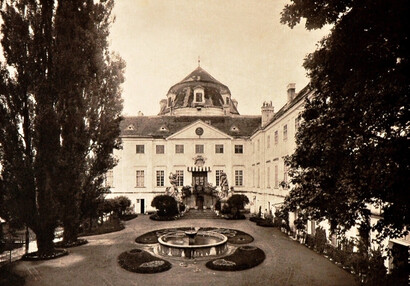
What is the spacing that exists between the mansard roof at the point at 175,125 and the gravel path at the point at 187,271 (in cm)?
2194

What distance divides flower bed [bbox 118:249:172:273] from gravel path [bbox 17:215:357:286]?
1.29 feet

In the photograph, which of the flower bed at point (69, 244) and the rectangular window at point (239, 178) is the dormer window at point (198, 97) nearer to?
the rectangular window at point (239, 178)

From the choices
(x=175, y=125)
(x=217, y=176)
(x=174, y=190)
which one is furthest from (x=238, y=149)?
(x=174, y=190)

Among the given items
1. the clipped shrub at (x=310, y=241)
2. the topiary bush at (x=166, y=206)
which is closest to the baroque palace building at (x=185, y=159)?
the topiary bush at (x=166, y=206)

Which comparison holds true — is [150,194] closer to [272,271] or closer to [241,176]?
[241,176]

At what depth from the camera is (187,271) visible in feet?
51.6

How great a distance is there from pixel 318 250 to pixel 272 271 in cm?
502

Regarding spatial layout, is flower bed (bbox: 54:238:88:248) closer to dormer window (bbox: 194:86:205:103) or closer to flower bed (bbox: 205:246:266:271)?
flower bed (bbox: 205:246:266:271)

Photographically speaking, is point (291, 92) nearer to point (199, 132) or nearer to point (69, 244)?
point (199, 132)

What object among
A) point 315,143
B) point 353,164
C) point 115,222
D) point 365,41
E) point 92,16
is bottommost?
point 115,222

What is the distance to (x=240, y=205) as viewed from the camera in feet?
110

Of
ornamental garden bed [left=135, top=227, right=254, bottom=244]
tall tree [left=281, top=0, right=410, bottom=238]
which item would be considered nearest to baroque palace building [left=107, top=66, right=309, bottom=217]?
ornamental garden bed [left=135, top=227, right=254, bottom=244]

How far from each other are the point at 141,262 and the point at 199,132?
25.1 m

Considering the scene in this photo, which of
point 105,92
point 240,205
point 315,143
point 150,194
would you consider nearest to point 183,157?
point 150,194
